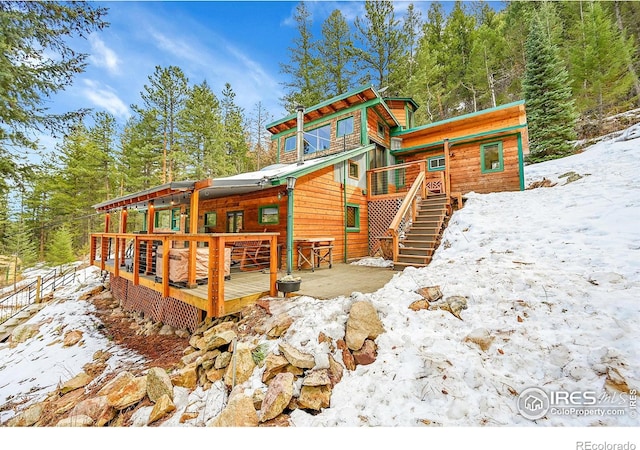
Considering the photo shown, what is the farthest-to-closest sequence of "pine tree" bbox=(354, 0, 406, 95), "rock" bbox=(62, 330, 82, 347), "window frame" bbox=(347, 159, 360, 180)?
"pine tree" bbox=(354, 0, 406, 95) → "window frame" bbox=(347, 159, 360, 180) → "rock" bbox=(62, 330, 82, 347)

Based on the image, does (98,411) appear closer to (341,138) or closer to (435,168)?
(341,138)

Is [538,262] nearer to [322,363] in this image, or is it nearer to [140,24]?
[322,363]

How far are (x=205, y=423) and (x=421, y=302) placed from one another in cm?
283

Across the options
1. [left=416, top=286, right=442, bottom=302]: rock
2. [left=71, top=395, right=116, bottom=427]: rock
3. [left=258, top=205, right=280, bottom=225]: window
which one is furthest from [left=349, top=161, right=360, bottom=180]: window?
[left=71, top=395, right=116, bottom=427]: rock

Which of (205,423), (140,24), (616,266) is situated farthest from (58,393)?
(140,24)

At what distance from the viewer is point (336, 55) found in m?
17.4

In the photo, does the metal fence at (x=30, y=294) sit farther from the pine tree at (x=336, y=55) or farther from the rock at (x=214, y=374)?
→ the pine tree at (x=336, y=55)

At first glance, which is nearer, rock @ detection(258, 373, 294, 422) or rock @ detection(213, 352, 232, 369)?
rock @ detection(258, 373, 294, 422)

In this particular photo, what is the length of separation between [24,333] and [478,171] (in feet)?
53.2

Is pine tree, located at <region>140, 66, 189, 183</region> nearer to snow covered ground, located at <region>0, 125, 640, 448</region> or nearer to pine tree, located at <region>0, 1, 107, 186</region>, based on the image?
→ pine tree, located at <region>0, 1, 107, 186</region>

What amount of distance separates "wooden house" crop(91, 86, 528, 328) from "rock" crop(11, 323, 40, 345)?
2.10 metres

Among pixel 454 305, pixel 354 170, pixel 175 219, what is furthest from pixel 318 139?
pixel 454 305

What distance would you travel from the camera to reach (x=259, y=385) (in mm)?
2578

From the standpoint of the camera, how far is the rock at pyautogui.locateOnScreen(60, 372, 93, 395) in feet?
11.9
